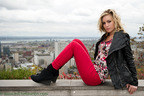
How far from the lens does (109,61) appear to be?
8.08ft

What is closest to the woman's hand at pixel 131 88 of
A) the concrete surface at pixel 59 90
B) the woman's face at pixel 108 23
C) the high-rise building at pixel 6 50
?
the concrete surface at pixel 59 90

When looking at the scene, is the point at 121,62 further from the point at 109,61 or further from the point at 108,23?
the point at 108,23

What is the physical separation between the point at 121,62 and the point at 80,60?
630 millimetres

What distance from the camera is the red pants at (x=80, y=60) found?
2.47 m

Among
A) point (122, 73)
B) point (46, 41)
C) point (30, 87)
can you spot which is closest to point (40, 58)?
point (46, 41)

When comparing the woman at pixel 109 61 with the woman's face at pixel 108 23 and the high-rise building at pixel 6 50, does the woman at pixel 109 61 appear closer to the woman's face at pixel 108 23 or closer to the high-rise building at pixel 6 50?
the woman's face at pixel 108 23

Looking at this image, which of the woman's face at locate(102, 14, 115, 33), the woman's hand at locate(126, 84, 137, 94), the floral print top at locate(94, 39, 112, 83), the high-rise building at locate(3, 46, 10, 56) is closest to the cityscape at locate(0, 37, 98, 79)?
the high-rise building at locate(3, 46, 10, 56)

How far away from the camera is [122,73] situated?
2.43 m

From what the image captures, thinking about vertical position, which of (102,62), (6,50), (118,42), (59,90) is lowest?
(59,90)

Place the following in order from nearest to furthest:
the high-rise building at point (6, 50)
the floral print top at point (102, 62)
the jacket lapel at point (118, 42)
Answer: the jacket lapel at point (118, 42), the floral print top at point (102, 62), the high-rise building at point (6, 50)

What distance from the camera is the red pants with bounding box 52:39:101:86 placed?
2471 mm

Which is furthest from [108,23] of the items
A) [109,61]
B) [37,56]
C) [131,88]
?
[37,56]

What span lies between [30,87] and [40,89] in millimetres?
170

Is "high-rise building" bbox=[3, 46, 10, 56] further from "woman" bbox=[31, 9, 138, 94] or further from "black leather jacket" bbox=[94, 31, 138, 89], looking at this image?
"black leather jacket" bbox=[94, 31, 138, 89]
